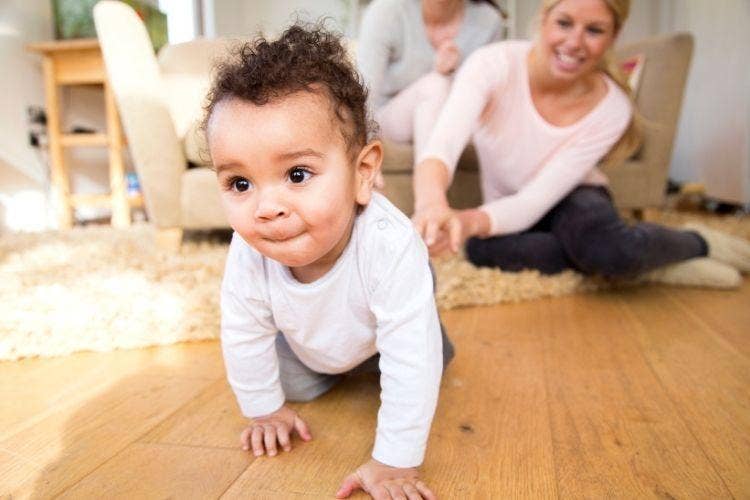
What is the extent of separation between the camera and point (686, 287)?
1.42 m

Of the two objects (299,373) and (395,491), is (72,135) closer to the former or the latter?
(299,373)

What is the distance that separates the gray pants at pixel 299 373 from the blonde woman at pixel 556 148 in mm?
493

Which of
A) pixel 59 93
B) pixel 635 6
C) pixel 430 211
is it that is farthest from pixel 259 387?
pixel 635 6

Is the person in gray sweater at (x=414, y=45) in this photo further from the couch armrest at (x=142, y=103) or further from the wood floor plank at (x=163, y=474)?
the wood floor plank at (x=163, y=474)

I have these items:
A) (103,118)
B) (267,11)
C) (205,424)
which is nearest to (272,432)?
(205,424)

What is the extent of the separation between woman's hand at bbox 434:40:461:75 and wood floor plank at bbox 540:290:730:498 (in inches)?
33.4

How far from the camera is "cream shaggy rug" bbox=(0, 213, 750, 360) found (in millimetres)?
1004

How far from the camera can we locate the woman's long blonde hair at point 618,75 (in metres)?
1.19

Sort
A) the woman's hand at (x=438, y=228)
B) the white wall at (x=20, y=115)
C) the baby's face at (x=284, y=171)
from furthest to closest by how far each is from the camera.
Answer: the white wall at (x=20, y=115) < the woman's hand at (x=438, y=228) < the baby's face at (x=284, y=171)

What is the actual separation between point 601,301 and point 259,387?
0.91 metres

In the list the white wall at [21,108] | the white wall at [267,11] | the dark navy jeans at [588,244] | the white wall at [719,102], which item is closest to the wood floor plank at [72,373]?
the dark navy jeans at [588,244]

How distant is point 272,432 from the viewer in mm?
646

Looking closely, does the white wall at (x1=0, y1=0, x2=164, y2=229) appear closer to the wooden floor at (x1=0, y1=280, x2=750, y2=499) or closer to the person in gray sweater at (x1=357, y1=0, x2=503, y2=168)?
the person in gray sweater at (x1=357, y1=0, x2=503, y2=168)

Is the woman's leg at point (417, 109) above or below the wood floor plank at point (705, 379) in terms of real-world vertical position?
above
